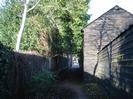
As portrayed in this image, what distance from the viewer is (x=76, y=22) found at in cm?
3753

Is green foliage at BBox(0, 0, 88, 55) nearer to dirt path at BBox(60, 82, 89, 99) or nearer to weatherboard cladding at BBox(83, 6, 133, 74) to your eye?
weatherboard cladding at BBox(83, 6, 133, 74)

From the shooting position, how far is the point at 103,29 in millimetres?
29938

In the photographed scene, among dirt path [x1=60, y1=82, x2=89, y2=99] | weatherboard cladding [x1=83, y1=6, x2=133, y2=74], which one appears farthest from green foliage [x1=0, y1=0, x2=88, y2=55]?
dirt path [x1=60, y1=82, x2=89, y2=99]

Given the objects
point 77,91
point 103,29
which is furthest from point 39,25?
point 77,91

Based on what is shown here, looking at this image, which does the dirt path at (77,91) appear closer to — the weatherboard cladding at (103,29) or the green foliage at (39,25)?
Result: the green foliage at (39,25)

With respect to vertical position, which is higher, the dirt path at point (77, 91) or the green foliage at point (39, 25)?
the green foliage at point (39, 25)

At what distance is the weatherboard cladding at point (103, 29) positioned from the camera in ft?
97.6

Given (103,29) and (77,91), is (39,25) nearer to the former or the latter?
(103,29)

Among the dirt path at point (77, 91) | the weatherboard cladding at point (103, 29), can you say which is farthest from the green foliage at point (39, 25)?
the dirt path at point (77, 91)

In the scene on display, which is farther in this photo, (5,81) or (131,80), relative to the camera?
(5,81)

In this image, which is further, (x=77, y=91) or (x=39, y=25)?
(x=39, y=25)

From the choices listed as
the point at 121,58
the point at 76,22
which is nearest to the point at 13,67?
the point at 121,58

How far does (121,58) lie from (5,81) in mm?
3603

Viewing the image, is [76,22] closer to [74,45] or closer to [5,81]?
[74,45]
